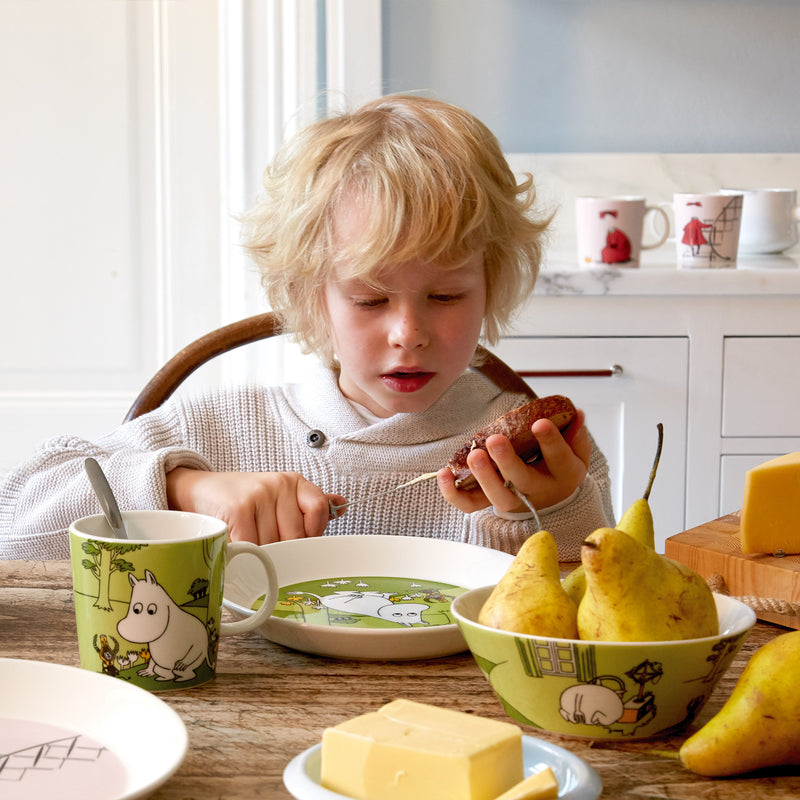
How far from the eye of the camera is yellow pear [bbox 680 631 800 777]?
48cm

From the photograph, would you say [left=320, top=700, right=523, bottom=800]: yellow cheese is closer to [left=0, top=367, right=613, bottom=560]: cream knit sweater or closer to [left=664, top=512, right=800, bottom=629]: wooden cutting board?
[left=664, top=512, right=800, bottom=629]: wooden cutting board

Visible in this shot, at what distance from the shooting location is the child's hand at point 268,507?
0.99m

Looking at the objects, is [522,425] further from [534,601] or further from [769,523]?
[534,601]

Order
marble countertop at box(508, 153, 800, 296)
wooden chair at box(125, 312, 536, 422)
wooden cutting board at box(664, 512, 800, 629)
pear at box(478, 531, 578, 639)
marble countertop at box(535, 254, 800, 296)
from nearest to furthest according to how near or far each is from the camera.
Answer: pear at box(478, 531, 578, 639) → wooden cutting board at box(664, 512, 800, 629) → wooden chair at box(125, 312, 536, 422) → marble countertop at box(535, 254, 800, 296) → marble countertop at box(508, 153, 800, 296)

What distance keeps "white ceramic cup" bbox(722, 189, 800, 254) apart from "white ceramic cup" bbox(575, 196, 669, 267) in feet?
1.08

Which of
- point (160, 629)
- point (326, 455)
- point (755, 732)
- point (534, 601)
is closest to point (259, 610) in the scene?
point (160, 629)

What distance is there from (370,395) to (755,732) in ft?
2.75

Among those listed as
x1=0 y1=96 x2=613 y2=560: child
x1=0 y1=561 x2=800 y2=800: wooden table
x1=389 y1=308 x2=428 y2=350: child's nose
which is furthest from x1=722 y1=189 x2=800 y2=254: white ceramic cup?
x1=0 y1=561 x2=800 y2=800: wooden table

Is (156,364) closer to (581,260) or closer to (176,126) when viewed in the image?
(176,126)

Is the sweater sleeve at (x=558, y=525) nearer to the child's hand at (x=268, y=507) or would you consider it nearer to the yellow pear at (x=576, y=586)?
the child's hand at (x=268, y=507)

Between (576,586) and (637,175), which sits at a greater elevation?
(637,175)

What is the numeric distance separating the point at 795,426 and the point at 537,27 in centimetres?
111

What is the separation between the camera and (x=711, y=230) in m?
2.02

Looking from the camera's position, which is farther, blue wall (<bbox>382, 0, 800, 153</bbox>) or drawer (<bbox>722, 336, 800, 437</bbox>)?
blue wall (<bbox>382, 0, 800, 153</bbox>)
